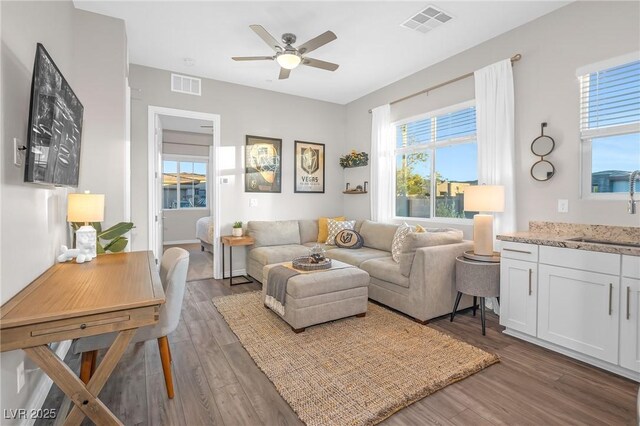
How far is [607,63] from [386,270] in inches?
105

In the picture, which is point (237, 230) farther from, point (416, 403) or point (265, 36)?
point (416, 403)

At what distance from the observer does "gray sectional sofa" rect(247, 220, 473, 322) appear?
3.02 m

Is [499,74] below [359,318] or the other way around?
the other way around

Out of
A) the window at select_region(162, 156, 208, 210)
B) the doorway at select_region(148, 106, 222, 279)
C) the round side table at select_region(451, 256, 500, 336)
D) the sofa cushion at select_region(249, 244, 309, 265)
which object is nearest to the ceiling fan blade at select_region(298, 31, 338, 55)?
the round side table at select_region(451, 256, 500, 336)

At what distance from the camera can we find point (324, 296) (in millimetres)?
2896

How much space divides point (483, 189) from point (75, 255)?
11.4 feet

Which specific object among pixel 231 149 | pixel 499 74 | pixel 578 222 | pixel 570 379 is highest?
pixel 499 74

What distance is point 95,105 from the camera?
305 cm

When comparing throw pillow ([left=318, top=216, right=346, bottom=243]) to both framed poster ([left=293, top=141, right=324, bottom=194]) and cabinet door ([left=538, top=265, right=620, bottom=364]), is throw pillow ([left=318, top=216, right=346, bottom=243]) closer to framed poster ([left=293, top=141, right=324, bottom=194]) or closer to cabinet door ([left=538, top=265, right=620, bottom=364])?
framed poster ([left=293, top=141, right=324, bottom=194])

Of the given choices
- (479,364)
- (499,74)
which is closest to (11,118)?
(479,364)

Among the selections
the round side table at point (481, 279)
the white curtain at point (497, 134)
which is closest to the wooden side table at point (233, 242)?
the round side table at point (481, 279)

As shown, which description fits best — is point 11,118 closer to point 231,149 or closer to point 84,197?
point 84,197

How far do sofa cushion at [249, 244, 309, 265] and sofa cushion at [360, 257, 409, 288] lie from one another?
1.09m

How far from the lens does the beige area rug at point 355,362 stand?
185cm
